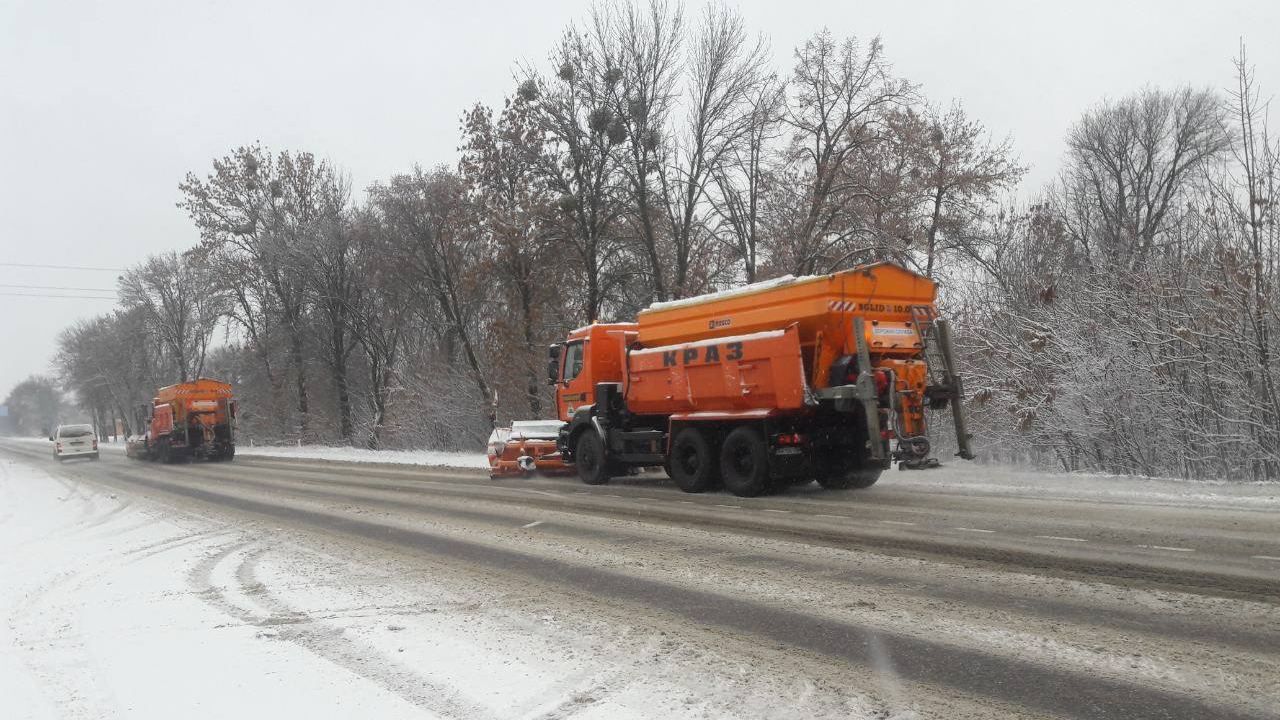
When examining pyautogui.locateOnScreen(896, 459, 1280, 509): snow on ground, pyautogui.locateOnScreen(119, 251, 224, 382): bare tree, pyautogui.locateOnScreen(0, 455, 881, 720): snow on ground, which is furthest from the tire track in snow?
pyautogui.locateOnScreen(119, 251, 224, 382): bare tree

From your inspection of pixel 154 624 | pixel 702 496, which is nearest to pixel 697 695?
pixel 154 624

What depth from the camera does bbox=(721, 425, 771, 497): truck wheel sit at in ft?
38.9

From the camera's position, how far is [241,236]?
135 ft

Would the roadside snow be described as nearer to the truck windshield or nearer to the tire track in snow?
the tire track in snow

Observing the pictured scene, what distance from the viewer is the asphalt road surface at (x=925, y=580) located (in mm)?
4172

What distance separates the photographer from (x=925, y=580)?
250 inches

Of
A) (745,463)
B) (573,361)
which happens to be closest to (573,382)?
(573,361)

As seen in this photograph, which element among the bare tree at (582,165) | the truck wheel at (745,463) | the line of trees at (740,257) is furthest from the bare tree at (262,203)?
the truck wheel at (745,463)

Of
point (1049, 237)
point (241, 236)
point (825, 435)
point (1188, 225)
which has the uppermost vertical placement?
point (241, 236)

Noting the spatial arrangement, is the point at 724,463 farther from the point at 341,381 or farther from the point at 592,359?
the point at 341,381

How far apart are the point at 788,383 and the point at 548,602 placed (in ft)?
19.8

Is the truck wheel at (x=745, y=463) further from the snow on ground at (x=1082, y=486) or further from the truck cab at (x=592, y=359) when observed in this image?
the truck cab at (x=592, y=359)

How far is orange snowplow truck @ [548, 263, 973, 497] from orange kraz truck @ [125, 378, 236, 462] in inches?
949

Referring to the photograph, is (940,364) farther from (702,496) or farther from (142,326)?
(142,326)
